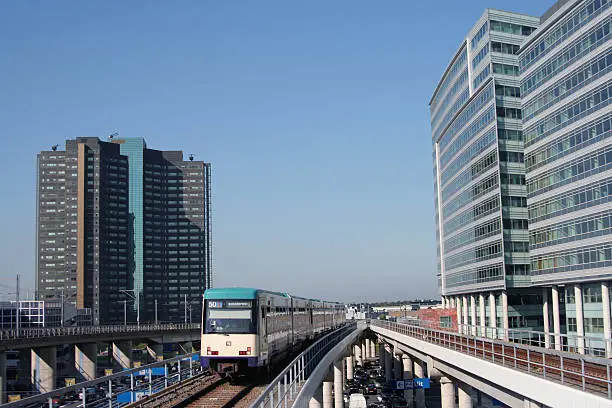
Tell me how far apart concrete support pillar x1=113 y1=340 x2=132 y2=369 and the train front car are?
318 feet

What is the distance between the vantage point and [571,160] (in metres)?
64.2

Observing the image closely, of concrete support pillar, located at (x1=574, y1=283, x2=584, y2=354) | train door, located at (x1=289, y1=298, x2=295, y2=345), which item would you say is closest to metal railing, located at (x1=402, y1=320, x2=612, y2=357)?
concrete support pillar, located at (x1=574, y1=283, x2=584, y2=354)

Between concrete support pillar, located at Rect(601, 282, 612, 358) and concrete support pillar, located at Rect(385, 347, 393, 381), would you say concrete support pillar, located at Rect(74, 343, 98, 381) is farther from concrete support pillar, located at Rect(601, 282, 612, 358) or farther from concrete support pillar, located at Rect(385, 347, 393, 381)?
concrete support pillar, located at Rect(601, 282, 612, 358)

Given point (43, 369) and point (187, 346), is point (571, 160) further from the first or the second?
point (187, 346)

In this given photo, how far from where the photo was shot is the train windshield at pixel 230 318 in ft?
105

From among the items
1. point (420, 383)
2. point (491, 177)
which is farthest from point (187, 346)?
point (420, 383)

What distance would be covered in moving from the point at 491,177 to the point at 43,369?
195 feet

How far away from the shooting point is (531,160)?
74125mm

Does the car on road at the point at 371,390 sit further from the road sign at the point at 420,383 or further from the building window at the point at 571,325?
the building window at the point at 571,325

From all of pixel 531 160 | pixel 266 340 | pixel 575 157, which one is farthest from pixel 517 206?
pixel 266 340

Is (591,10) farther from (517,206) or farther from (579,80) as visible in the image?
(517,206)

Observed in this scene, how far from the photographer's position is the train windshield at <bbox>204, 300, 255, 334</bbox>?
32.0m

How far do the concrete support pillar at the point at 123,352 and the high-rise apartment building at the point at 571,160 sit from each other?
74186mm

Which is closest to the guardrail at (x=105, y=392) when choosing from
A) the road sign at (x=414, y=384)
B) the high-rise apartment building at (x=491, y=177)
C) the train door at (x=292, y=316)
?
the train door at (x=292, y=316)
